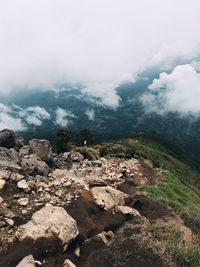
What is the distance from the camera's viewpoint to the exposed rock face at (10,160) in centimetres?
4233

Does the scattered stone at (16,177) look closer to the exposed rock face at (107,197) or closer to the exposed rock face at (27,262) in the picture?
the exposed rock face at (107,197)

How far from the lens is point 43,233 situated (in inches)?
1156

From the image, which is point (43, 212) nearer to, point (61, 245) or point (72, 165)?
point (61, 245)

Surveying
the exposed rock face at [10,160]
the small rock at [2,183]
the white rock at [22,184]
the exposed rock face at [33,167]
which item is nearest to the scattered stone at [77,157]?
the exposed rock face at [10,160]

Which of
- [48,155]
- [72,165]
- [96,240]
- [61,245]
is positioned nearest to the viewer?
[61,245]

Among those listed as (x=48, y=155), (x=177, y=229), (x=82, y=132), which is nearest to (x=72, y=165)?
(x=48, y=155)

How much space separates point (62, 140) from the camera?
352 feet

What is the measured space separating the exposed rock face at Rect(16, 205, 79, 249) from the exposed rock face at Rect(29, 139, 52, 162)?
22966mm

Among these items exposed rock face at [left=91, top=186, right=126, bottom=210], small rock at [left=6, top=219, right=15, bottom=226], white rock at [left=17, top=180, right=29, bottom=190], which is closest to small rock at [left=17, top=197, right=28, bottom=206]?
white rock at [left=17, top=180, right=29, bottom=190]

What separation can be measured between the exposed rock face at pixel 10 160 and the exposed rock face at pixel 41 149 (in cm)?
472

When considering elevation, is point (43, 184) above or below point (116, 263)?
above

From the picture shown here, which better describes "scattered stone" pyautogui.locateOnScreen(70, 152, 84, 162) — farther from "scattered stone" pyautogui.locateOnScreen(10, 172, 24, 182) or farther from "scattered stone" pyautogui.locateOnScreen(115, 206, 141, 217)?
"scattered stone" pyautogui.locateOnScreen(115, 206, 141, 217)

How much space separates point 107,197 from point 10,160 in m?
13.1

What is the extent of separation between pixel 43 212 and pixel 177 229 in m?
11.1
